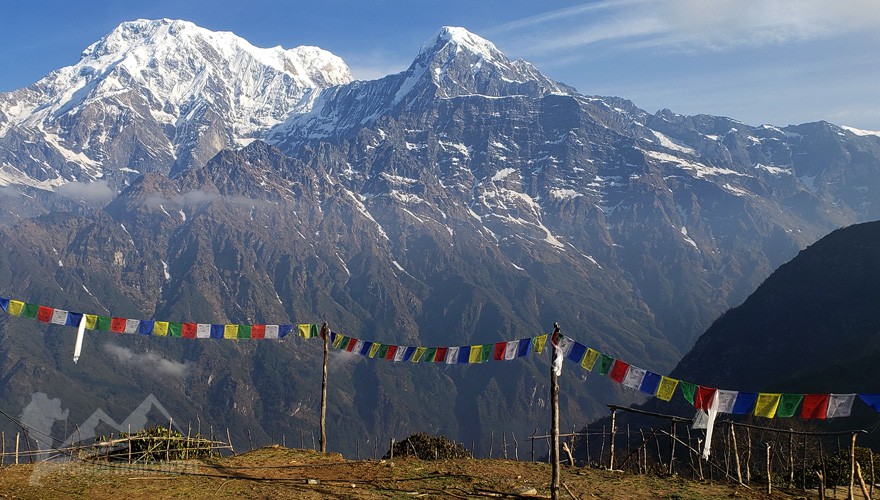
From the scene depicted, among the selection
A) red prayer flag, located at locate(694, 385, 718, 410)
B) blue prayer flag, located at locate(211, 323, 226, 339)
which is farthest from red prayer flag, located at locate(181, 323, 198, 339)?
red prayer flag, located at locate(694, 385, 718, 410)

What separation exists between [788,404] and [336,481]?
795 inches

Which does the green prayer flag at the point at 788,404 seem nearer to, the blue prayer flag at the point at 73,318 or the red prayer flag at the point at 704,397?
the red prayer flag at the point at 704,397

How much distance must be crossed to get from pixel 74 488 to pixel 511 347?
22.4 metres

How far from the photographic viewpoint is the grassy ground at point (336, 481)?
31.3 metres

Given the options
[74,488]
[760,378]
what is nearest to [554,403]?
[74,488]

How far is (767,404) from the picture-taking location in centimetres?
3488

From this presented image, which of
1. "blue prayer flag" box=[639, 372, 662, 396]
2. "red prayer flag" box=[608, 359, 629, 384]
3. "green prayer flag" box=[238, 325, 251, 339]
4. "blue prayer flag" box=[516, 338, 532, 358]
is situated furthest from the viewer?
"green prayer flag" box=[238, 325, 251, 339]

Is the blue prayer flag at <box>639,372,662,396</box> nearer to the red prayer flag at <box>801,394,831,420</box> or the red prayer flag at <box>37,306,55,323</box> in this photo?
the red prayer flag at <box>801,394,831,420</box>

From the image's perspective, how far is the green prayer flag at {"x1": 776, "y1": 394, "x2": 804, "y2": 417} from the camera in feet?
113

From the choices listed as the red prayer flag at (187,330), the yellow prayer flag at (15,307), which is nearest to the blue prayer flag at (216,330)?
the red prayer flag at (187,330)

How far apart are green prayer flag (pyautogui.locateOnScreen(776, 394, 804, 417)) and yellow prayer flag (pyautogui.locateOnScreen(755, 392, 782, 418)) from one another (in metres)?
0.21

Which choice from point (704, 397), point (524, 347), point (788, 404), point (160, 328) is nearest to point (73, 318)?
point (160, 328)

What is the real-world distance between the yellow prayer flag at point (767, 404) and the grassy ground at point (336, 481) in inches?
139

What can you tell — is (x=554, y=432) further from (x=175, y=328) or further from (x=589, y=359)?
(x=175, y=328)
